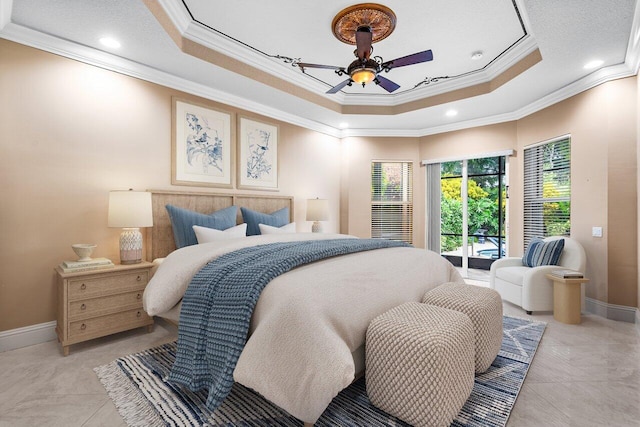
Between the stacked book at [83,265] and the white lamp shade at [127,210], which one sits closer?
the stacked book at [83,265]

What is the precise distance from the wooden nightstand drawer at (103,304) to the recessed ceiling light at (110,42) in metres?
2.19

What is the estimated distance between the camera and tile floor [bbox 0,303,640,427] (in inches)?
65.9

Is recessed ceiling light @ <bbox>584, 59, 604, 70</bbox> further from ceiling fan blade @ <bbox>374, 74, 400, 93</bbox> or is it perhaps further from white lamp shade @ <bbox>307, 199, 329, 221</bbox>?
white lamp shade @ <bbox>307, 199, 329, 221</bbox>

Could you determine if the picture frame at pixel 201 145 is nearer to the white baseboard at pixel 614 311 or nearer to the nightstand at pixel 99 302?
the nightstand at pixel 99 302

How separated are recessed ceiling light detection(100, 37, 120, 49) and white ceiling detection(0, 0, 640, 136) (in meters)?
0.05

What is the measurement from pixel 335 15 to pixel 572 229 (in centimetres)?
361

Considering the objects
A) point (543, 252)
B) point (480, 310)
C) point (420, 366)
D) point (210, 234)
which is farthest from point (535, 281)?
point (210, 234)

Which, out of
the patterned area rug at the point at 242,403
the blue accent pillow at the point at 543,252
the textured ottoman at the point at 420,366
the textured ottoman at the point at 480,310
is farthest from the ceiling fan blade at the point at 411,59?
the blue accent pillow at the point at 543,252

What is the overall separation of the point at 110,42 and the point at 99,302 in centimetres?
223

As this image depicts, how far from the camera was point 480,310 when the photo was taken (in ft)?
6.71

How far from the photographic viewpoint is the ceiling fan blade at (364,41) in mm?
2574

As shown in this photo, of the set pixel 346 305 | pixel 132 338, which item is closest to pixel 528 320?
pixel 346 305

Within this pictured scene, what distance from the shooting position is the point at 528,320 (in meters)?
3.18

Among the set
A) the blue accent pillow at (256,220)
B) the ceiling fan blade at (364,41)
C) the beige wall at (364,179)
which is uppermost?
the ceiling fan blade at (364,41)
